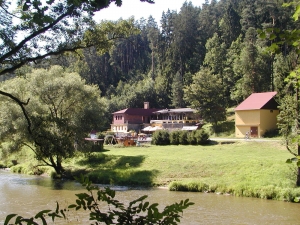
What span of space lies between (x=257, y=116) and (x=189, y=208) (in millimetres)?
30763

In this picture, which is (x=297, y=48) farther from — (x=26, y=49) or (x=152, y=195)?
(x=152, y=195)

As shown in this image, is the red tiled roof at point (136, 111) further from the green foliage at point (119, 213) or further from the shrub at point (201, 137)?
the green foliage at point (119, 213)

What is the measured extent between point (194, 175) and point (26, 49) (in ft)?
72.0

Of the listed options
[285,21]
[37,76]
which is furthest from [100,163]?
[285,21]

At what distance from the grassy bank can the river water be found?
140 centimetres

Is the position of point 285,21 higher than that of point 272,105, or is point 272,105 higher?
point 285,21

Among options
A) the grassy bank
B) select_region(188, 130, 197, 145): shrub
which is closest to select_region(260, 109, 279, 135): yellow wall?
the grassy bank

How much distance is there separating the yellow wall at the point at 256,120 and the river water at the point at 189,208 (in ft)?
82.9

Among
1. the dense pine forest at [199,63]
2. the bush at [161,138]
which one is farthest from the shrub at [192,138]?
the dense pine forest at [199,63]

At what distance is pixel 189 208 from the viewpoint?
19266 mm

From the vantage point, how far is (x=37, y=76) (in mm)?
33438

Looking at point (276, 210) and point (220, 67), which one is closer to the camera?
point (276, 210)

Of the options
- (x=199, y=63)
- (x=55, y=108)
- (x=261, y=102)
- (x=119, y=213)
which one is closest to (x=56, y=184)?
(x=55, y=108)

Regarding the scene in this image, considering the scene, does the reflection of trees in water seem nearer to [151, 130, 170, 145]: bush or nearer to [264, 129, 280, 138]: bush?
[151, 130, 170, 145]: bush
